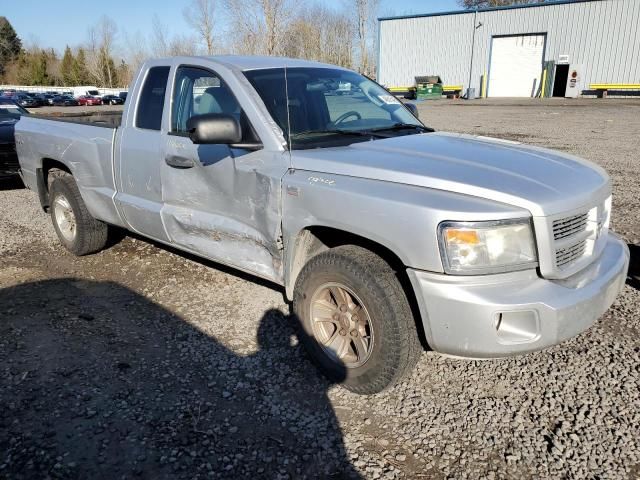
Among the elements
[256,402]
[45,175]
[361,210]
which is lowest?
[256,402]

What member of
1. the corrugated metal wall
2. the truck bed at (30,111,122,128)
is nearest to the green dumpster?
the corrugated metal wall

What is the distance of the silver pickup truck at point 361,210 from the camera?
247 centimetres

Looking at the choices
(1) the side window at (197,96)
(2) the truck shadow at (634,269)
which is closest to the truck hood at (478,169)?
(1) the side window at (197,96)

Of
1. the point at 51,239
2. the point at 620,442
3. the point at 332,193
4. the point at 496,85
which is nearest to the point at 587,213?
the point at 620,442

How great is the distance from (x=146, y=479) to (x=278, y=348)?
4.31 feet

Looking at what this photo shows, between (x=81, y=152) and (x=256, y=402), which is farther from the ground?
(x=81, y=152)

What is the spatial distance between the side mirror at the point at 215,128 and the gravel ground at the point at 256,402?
4.58ft

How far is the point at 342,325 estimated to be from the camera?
3.04 meters

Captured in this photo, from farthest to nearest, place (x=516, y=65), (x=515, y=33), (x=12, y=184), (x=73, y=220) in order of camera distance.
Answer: (x=516, y=65)
(x=515, y=33)
(x=12, y=184)
(x=73, y=220)

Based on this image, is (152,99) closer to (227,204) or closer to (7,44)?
(227,204)

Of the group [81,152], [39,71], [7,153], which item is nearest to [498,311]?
[81,152]

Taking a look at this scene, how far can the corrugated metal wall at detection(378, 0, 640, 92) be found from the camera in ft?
117

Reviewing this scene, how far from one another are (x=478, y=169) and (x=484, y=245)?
0.52 m

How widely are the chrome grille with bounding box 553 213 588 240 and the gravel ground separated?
0.99 metres
